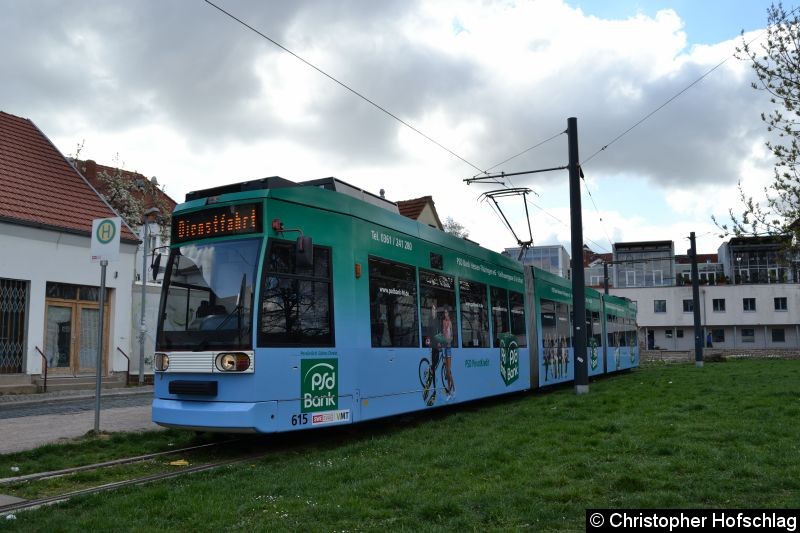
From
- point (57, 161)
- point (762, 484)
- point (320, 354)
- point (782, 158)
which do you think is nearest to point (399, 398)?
point (320, 354)

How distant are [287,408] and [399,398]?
8.15 feet

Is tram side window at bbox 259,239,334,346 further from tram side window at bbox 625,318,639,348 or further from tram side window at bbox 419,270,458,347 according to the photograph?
tram side window at bbox 625,318,639,348

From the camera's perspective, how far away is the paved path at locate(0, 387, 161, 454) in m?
10.3

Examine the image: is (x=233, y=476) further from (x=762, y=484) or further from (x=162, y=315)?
(x=762, y=484)

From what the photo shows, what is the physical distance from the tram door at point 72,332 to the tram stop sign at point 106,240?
9.12 metres

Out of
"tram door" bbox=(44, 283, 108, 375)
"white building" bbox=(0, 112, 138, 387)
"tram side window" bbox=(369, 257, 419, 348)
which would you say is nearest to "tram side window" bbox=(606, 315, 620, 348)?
"white building" bbox=(0, 112, 138, 387)

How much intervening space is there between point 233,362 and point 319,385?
1.23 metres

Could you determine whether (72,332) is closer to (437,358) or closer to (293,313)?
(437,358)

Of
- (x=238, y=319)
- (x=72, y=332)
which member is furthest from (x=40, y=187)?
(x=238, y=319)

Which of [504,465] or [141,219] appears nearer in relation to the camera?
[504,465]

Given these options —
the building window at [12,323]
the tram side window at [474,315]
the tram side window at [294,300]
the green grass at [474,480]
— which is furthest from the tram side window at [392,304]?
the building window at [12,323]

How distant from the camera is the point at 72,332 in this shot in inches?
792

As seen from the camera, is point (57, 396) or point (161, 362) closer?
point (161, 362)

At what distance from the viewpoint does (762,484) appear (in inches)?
243
